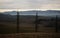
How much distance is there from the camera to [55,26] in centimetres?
138

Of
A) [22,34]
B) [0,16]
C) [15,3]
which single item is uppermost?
[15,3]

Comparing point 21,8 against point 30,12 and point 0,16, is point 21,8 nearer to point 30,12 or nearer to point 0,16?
point 30,12

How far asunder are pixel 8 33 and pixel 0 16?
0.19 metres

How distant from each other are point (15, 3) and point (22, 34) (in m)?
0.32

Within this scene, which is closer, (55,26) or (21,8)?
(21,8)

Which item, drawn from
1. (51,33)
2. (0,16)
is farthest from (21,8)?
(51,33)

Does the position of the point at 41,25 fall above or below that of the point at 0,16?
below

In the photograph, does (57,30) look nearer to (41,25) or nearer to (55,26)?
(55,26)

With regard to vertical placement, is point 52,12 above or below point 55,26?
above

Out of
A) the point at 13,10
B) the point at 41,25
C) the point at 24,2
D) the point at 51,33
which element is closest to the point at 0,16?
the point at 13,10

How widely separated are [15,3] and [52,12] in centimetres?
37

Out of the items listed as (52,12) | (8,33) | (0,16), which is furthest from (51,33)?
(0,16)

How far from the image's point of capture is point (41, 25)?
137 centimetres

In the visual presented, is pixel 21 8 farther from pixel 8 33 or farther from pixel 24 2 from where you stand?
pixel 8 33
